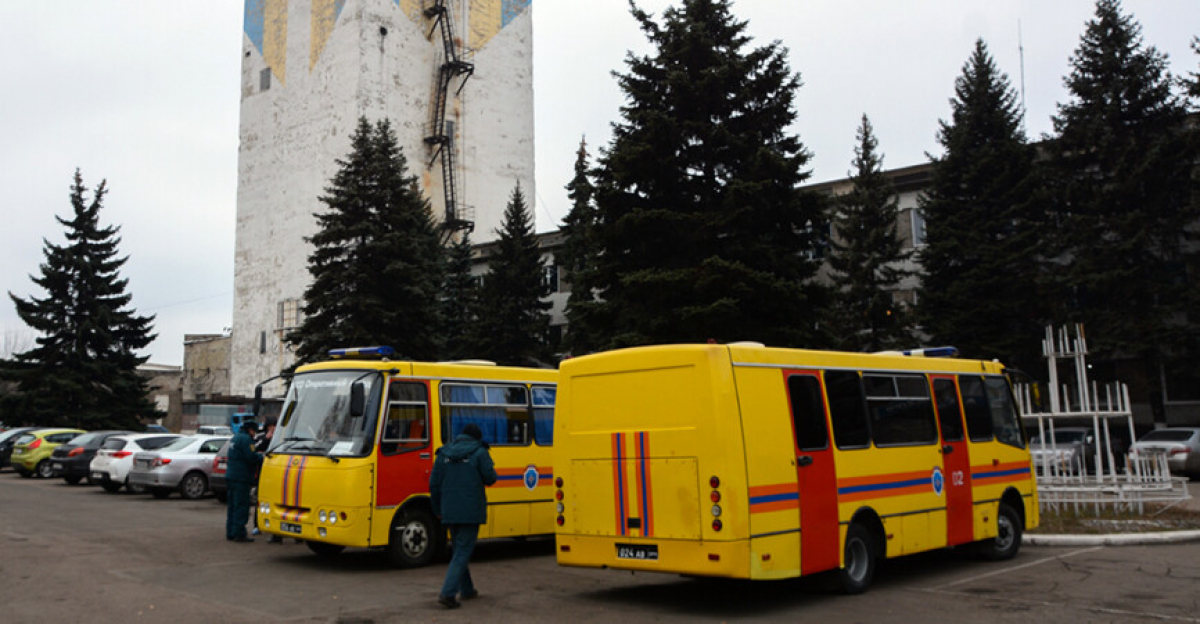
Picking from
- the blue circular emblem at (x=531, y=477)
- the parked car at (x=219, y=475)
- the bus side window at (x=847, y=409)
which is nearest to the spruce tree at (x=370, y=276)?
the parked car at (x=219, y=475)

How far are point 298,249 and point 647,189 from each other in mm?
36306

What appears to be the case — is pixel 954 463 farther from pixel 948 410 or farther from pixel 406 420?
pixel 406 420

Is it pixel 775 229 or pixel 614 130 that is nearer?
pixel 775 229

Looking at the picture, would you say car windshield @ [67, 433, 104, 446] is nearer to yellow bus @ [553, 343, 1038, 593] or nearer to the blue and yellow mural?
yellow bus @ [553, 343, 1038, 593]

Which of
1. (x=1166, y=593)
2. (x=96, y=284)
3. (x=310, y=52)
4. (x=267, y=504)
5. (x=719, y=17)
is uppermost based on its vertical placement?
(x=310, y=52)

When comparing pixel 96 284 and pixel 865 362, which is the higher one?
pixel 96 284

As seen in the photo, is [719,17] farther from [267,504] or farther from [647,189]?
[267,504]

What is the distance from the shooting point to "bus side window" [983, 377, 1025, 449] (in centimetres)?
1315

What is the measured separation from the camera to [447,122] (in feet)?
191

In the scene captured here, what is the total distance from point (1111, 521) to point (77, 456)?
89.3 feet

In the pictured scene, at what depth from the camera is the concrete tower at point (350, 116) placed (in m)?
54.9

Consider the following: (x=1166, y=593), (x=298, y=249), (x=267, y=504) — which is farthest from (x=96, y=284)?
(x=1166, y=593)

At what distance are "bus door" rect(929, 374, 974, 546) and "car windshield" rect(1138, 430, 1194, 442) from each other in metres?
20.3

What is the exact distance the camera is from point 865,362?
1106 cm
